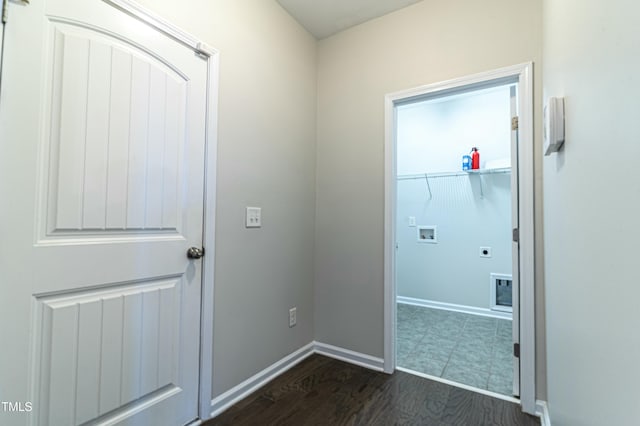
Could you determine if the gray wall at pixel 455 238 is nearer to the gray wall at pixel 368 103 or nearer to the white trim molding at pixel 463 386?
the white trim molding at pixel 463 386

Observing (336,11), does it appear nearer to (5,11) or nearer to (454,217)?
(5,11)

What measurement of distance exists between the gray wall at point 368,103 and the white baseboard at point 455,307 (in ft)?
6.28

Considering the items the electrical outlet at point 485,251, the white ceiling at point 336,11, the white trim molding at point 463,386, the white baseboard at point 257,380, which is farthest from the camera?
the electrical outlet at point 485,251

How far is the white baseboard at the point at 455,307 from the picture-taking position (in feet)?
11.1

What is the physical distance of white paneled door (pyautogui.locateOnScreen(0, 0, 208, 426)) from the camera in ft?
3.36

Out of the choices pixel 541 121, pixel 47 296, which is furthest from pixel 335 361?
pixel 541 121

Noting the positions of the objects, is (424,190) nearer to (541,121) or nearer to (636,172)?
(541,121)

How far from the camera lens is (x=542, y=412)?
1.65 meters

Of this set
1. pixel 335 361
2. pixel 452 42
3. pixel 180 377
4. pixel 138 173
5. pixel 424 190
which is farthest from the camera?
pixel 424 190

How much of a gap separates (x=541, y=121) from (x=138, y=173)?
83.9 inches

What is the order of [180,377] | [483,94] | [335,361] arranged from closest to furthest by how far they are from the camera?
[180,377] < [335,361] < [483,94]

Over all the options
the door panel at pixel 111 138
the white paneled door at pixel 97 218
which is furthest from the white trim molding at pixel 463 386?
the door panel at pixel 111 138

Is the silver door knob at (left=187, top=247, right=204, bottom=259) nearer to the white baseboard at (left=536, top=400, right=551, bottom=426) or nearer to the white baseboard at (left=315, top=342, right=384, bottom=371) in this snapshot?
the white baseboard at (left=315, top=342, right=384, bottom=371)

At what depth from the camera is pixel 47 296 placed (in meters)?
1.09
